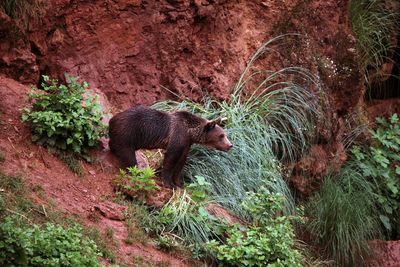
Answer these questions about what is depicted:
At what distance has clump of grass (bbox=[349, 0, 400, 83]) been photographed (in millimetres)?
11906

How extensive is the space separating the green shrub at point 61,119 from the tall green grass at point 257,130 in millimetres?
1623

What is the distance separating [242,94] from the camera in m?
10.5

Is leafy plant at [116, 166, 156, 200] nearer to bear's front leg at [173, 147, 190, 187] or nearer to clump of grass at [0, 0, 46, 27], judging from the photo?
bear's front leg at [173, 147, 190, 187]

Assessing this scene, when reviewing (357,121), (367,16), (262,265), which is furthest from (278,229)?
(367,16)

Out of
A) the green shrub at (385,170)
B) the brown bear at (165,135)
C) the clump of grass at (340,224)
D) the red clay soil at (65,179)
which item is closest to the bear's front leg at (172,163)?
the brown bear at (165,135)

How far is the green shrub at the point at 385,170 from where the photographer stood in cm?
1125

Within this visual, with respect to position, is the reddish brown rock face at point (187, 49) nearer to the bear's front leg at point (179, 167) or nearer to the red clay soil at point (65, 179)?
the red clay soil at point (65, 179)

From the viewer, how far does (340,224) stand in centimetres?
1019

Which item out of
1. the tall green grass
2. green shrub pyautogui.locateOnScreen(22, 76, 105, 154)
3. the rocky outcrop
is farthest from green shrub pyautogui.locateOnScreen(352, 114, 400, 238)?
the rocky outcrop

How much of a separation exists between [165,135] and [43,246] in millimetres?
2969

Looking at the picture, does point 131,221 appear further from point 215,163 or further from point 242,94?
point 242,94

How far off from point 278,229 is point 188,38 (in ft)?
11.4

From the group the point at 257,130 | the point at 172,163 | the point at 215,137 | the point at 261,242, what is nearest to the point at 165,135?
the point at 172,163

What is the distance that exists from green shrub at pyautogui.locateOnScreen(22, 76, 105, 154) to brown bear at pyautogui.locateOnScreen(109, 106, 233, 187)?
35 centimetres
